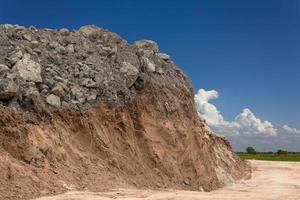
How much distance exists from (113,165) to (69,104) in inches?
109

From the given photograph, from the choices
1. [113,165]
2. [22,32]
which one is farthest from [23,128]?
[22,32]

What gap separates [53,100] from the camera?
59.2 ft

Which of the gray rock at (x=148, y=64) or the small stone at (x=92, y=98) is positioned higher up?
the gray rock at (x=148, y=64)

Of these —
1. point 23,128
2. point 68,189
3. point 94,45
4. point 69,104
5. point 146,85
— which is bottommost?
point 68,189

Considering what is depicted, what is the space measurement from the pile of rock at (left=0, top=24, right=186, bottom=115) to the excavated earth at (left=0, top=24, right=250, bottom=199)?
41mm

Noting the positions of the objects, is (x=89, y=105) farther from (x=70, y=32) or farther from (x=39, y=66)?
(x=70, y=32)

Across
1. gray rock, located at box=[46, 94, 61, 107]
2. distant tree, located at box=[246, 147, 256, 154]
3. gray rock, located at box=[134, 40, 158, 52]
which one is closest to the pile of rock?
gray rock, located at box=[46, 94, 61, 107]

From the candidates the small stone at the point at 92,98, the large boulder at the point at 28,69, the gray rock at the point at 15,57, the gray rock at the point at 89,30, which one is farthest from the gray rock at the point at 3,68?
the gray rock at the point at 89,30

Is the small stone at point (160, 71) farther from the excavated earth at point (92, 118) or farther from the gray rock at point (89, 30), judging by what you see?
the gray rock at point (89, 30)

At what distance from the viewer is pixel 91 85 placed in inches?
769

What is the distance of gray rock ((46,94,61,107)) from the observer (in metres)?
17.9

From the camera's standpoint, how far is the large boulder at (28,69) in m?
17.9

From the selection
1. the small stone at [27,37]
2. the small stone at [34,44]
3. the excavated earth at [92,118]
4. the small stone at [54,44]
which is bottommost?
the excavated earth at [92,118]

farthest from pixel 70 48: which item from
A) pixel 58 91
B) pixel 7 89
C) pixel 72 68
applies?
pixel 7 89
